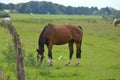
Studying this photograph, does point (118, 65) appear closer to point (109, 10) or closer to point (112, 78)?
point (112, 78)

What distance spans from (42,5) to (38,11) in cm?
526

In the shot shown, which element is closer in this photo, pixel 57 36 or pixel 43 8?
pixel 57 36

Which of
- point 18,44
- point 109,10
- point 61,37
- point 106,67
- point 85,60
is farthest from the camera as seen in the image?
point 109,10

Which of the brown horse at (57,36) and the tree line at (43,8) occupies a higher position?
the brown horse at (57,36)

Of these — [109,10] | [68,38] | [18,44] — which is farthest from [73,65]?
[109,10]

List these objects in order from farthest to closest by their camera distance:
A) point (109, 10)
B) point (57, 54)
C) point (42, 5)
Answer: point (109, 10), point (42, 5), point (57, 54)

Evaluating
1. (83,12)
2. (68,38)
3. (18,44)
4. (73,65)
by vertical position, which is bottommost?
(83,12)

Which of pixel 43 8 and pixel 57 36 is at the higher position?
pixel 57 36

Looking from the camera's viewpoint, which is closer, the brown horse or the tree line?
the brown horse

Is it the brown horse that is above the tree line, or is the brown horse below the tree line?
above

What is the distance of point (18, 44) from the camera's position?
20.4 feet

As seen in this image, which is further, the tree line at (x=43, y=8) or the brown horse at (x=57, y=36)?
the tree line at (x=43, y=8)

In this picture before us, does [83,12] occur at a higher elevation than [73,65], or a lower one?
lower

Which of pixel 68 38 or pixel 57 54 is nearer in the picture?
pixel 68 38
